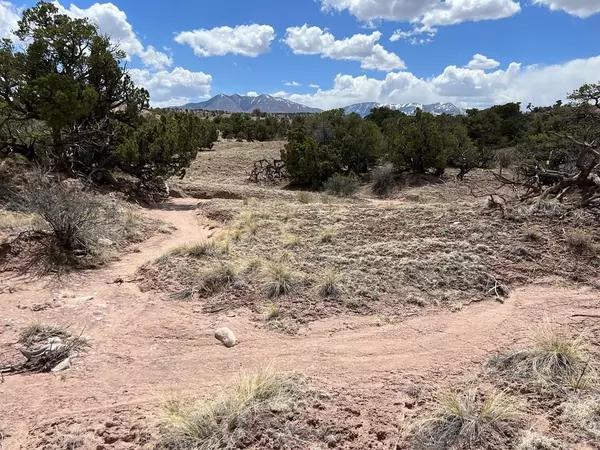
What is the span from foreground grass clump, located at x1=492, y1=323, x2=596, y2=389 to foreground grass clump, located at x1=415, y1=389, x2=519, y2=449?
55cm

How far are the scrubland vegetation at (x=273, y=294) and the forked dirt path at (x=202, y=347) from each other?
0.04 m

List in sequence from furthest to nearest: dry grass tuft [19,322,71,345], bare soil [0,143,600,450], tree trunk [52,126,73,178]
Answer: tree trunk [52,126,73,178] < dry grass tuft [19,322,71,345] < bare soil [0,143,600,450]

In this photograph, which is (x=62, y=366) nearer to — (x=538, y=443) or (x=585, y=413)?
(x=538, y=443)

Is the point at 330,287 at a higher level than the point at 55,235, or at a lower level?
lower

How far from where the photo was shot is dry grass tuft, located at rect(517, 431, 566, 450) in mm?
3037

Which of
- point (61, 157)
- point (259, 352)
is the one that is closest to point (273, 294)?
point (259, 352)

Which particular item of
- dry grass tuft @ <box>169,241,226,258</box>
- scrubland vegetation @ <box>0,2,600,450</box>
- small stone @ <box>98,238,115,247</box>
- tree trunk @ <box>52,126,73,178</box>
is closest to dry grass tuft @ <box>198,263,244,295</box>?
scrubland vegetation @ <box>0,2,600,450</box>

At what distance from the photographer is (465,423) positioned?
3.23 meters

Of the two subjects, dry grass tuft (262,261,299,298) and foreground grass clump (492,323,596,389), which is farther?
dry grass tuft (262,261,299,298)

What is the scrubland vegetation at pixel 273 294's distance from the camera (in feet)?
11.1

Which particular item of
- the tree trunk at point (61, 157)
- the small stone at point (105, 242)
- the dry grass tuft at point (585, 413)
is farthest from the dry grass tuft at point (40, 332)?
the tree trunk at point (61, 157)

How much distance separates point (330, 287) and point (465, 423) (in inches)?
116

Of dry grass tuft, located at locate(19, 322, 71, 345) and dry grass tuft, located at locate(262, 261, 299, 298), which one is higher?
dry grass tuft, located at locate(262, 261, 299, 298)

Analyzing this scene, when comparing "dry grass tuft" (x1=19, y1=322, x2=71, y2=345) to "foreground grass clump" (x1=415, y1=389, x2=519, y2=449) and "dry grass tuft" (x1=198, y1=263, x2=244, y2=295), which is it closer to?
"dry grass tuft" (x1=198, y1=263, x2=244, y2=295)
